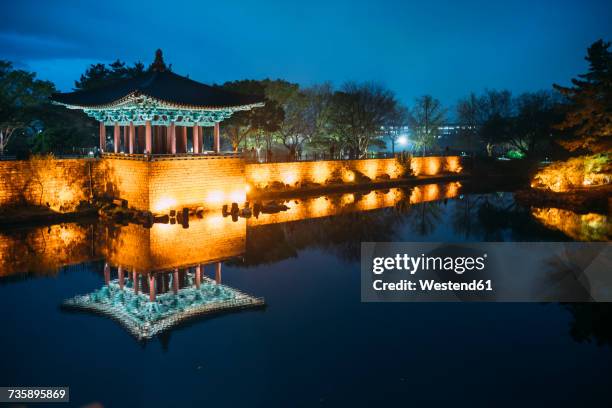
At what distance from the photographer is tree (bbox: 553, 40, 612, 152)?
26.5 m

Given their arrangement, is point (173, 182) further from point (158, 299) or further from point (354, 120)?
point (354, 120)

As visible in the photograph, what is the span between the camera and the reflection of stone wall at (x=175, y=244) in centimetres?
1567

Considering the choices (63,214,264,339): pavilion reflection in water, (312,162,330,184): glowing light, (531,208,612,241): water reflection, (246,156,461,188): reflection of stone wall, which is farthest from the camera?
(312,162,330,184): glowing light

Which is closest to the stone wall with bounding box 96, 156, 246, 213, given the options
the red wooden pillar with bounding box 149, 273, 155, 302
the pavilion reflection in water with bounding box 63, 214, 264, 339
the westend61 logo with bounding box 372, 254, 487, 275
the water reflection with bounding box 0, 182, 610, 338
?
the water reflection with bounding box 0, 182, 610, 338

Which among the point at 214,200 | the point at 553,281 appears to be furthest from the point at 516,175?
the point at 553,281

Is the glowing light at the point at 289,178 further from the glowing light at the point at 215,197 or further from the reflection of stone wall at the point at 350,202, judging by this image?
the glowing light at the point at 215,197

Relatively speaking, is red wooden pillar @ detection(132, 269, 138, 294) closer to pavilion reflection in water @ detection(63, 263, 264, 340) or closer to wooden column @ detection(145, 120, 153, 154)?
pavilion reflection in water @ detection(63, 263, 264, 340)

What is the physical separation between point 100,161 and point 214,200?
566 cm

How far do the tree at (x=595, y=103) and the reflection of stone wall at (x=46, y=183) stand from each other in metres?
24.9

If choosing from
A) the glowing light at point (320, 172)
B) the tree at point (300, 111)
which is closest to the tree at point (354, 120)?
the tree at point (300, 111)

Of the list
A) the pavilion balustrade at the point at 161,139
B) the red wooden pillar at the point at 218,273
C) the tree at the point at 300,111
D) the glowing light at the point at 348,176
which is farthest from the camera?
the tree at the point at 300,111

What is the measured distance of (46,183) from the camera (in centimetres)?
2245

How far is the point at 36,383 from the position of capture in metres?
8.09

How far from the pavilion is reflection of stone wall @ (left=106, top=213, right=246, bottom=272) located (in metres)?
4.01
